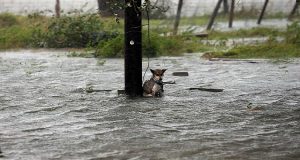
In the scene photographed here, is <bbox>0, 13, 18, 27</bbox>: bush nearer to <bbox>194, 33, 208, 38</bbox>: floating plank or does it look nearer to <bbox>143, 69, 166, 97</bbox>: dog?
<bbox>194, 33, 208, 38</bbox>: floating plank

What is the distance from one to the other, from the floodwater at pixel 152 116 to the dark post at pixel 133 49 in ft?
0.86

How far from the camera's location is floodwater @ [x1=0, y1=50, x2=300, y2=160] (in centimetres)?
739

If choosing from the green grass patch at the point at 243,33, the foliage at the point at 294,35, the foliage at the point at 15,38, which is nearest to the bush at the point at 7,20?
the foliage at the point at 15,38

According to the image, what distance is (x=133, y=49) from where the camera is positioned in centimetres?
1072

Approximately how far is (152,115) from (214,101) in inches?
61.5

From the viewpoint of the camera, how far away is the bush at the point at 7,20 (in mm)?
24859

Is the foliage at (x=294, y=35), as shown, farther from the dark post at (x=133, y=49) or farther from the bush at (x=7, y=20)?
the bush at (x=7, y=20)

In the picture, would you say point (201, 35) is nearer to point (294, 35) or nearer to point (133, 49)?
point (294, 35)

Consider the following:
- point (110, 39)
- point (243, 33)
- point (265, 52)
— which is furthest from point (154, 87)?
point (243, 33)

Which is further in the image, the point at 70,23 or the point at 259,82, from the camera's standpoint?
the point at 70,23

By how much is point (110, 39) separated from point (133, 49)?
8.54m

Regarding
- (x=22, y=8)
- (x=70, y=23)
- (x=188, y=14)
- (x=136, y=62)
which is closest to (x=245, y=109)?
(x=136, y=62)

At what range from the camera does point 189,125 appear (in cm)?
872

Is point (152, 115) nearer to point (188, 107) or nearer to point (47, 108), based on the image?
point (188, 107)
